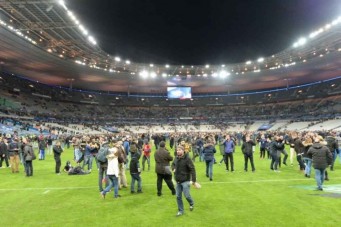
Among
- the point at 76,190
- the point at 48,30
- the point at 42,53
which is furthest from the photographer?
the point at 42,53

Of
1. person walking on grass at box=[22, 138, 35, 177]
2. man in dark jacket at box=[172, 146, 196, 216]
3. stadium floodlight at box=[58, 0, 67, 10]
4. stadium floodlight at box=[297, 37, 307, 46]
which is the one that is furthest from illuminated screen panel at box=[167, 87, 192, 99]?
man in dark jacket at box=[172, 146, 196, 216]

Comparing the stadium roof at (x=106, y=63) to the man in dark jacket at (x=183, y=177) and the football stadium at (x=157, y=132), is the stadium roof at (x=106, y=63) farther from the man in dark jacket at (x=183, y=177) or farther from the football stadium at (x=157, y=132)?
the man in dark jacket at (x=183, y=177)

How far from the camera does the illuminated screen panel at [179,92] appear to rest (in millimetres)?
79125

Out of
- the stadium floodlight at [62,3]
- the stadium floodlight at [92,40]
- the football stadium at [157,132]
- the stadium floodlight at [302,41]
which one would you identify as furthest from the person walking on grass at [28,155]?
the stadium floodlight at [302,41]

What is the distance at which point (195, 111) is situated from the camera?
87188 mm

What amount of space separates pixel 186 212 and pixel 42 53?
45.5 m

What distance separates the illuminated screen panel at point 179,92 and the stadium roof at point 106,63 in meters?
2.06

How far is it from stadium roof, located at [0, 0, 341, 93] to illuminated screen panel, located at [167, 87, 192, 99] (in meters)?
2.06

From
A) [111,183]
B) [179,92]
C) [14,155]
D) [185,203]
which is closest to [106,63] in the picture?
[179,92]

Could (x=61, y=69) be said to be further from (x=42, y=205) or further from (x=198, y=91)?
(x=42, y=205)

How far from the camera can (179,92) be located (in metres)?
79.6

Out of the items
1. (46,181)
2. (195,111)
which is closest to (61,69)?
(195,111)

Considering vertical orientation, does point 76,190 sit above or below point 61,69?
below

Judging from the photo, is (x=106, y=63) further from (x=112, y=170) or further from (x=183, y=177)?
(x=183, y=177)
